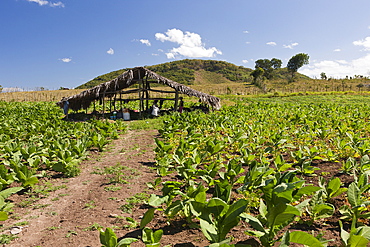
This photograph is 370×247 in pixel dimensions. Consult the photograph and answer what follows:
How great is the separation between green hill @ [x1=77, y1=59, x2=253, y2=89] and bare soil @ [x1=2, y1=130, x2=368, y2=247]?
106 meters

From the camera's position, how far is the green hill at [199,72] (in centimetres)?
11731

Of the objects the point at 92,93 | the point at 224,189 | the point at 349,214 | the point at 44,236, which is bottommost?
the point at 44,236

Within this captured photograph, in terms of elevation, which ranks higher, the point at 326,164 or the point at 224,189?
the point at 224,189

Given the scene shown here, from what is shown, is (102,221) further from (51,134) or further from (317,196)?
(51,134)

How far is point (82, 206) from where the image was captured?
385 centimetres

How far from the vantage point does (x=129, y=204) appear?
12.4ft

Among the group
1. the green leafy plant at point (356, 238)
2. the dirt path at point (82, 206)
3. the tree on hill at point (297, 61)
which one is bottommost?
the dirt path at point (82, 206)

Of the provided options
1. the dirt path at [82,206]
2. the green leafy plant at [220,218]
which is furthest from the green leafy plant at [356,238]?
the dirt path at [82,206]

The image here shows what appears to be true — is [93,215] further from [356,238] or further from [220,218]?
[356,238]

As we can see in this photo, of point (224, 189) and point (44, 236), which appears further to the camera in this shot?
point (44, 236)

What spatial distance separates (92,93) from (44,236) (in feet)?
48.3

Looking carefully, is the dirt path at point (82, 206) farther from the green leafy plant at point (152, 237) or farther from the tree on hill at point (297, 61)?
the tree on hill at point (297, 61)

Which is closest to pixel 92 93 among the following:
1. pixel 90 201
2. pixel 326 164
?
pixel 90 201

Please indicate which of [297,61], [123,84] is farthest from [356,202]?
[297,61]
